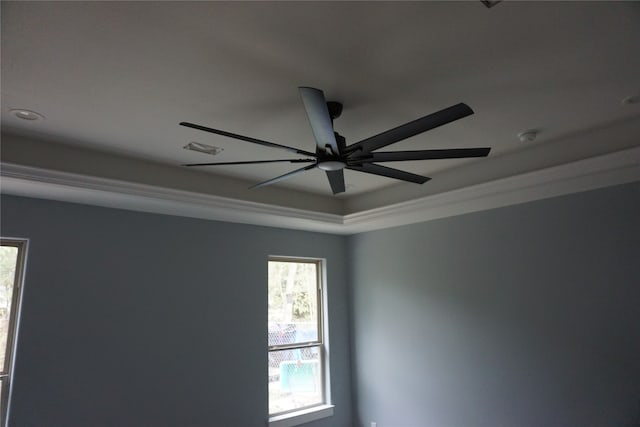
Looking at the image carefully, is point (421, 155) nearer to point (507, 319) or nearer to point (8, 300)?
point (507, 319)

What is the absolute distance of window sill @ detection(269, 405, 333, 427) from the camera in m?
4.18

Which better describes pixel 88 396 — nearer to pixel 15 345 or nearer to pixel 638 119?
pixel 15 345

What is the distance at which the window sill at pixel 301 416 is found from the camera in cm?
418

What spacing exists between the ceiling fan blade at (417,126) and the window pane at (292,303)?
2.76 m

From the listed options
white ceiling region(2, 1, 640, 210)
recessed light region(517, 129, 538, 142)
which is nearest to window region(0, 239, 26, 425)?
white ceiling region(2, 1, 640, 210)

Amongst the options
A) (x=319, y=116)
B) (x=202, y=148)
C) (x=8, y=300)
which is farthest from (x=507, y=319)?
(x=8, y=300)

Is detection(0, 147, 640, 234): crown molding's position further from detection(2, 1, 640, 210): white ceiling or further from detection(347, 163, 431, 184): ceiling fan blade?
detection(347, 163, 431, 184): ceiling fan blade

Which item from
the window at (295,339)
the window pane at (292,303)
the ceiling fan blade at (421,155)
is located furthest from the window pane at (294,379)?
the ceiling fan blade at (421,155)

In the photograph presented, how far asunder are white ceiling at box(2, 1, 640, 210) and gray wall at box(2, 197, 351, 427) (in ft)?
2.75

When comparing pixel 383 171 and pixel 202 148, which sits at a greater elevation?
pixel 202 148

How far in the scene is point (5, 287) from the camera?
310 centimetres

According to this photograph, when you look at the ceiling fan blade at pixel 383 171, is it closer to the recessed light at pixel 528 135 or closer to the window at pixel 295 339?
the recessed light at pixel 528 135

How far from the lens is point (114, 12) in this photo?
165 cm

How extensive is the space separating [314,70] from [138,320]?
2.67 meters
